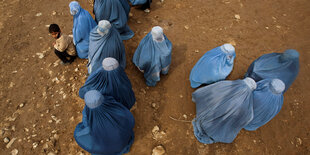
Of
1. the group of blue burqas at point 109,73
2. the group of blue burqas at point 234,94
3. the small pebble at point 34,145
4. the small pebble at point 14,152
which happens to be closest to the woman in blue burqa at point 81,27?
the group of blue burqas at point 109,73

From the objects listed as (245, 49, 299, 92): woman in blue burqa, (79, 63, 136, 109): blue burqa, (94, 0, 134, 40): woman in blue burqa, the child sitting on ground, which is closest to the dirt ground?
the child sitting on ground

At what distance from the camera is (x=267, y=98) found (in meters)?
2.96

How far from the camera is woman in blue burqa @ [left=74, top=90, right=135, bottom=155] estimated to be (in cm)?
238

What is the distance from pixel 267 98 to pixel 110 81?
2.57 m

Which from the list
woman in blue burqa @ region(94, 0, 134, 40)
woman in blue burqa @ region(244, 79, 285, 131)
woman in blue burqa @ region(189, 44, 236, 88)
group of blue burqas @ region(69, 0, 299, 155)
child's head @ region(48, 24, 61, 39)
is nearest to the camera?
group of blue burqas @ region(69, 0, 299, 155)

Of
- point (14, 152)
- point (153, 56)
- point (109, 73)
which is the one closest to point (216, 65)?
point (153, 56)

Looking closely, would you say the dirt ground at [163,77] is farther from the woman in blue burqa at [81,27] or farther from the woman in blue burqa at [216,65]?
the woman in blue burqa at [216,65]

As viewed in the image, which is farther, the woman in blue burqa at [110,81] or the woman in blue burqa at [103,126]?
the woman in blue burqa at [110,81]

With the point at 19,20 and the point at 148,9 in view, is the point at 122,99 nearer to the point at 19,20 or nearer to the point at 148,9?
the point at 148,9

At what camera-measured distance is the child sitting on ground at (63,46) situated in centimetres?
380

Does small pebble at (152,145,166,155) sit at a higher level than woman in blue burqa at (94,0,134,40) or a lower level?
lower

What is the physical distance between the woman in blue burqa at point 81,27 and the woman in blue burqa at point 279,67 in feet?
12.0

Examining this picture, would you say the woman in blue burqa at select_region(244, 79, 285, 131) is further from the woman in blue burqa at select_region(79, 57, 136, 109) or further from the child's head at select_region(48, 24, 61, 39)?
the child's head at select_region(48, 24, 61, 39)

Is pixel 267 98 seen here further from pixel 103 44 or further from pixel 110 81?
→ pixel 103 44
